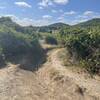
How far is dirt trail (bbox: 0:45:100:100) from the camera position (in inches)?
1147

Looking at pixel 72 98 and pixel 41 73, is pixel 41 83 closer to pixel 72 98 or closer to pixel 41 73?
pixel 41 73

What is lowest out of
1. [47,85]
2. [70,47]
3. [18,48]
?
[47,85]

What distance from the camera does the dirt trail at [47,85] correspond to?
29.1 metres

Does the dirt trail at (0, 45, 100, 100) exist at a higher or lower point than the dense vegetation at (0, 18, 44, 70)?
lower

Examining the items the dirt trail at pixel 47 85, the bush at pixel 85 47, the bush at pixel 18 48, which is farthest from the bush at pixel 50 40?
the dirt trail at pixel 47 85

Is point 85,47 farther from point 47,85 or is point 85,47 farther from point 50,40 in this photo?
point 50,40

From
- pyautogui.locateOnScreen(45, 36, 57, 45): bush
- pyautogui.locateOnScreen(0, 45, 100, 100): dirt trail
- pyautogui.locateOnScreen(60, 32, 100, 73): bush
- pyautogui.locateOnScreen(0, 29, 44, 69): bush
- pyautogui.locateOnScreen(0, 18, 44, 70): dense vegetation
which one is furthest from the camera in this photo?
pyautogui.locateOnScreen(45, 36, 57, 45): bush

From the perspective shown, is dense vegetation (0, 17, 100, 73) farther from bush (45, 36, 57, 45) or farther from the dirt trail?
bush (45, 36, 57, 45)

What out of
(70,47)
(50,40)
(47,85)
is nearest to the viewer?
(47,85)

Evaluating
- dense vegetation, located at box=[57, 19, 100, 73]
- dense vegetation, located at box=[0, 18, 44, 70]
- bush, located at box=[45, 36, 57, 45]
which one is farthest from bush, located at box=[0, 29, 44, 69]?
bush, located at box=[45, 36, 57, 45]

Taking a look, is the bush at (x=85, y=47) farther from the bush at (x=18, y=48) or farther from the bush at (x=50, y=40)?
the bush at (x=50, y=40)

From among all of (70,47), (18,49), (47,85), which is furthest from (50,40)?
(47,85)

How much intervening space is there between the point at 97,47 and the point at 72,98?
18167 millimetres

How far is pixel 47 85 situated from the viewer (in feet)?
116
